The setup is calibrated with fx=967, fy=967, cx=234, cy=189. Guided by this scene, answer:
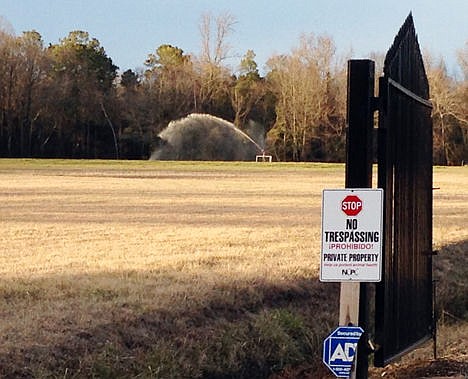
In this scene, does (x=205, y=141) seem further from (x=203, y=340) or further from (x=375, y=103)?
(x=375, y=103)

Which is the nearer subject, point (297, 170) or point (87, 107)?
point (297, 170)

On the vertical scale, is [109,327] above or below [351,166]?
below

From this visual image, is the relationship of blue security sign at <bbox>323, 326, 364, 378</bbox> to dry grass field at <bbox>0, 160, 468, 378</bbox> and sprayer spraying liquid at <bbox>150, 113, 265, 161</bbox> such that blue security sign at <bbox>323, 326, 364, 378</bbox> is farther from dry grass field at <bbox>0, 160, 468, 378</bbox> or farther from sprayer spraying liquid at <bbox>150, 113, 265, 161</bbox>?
sprayer spraying liquid at <bbox>150, 113, 265, 161</bbox>

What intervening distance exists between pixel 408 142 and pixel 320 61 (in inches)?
2874

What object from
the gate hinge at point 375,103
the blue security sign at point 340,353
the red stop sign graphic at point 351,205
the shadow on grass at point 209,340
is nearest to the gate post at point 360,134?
the gate hinge at point 375,103

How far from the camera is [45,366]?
8.41 meters

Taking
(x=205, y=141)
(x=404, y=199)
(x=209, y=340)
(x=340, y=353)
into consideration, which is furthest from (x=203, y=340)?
Result: (x=205, y=141)

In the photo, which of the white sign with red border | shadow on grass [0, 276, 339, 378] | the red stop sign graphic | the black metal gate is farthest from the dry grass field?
the red stop sign graphic

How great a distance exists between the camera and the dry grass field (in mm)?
9250

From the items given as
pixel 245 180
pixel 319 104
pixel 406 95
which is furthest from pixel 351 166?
pixel 319 104

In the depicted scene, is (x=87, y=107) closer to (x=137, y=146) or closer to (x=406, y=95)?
(x=137, y=146)

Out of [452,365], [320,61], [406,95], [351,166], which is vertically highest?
[320,61]

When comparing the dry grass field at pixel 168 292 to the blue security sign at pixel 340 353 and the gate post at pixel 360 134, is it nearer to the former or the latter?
the gate post at pixel 360 134

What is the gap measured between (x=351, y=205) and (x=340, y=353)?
1.01 metres
